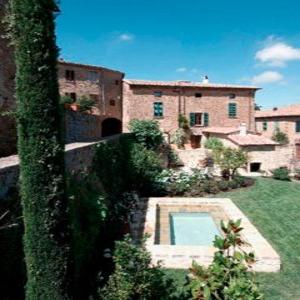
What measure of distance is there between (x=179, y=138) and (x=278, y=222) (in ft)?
61.0

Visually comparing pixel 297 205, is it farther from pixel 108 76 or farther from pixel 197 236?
pixel 108 76

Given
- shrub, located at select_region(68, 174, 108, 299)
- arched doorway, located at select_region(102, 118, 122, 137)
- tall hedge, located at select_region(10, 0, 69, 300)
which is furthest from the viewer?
arched doorway, located at select_region(102, 118, 122, 137)

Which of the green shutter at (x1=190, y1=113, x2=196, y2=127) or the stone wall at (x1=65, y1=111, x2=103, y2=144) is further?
the green shutter at (x1=190, y1=113, x2=196, y2=127)

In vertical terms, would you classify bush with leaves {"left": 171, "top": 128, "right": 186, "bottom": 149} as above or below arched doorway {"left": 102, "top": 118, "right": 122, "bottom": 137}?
below

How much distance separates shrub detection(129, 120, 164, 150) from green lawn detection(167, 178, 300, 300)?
23.5 ft

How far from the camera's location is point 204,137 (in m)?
33.0

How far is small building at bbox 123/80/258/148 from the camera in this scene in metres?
31.9

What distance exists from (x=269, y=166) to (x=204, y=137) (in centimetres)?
879

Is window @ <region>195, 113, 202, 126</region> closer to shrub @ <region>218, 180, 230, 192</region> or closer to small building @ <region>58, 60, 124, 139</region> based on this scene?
small building @ <region>58, 60, 124, 139</region>

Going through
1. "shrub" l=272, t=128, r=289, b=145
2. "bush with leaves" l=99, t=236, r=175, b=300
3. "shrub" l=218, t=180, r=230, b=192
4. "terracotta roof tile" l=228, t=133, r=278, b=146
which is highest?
"shrub" l=272, t=128, r=289, b=145

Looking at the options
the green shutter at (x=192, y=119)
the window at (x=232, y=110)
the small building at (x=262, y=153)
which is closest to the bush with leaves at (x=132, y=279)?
the small building at (x=262, y=153)

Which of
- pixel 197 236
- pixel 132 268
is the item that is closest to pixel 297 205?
pixel 197 236

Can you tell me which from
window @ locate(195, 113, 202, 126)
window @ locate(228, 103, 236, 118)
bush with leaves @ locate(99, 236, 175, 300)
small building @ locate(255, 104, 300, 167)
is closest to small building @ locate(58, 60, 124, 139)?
window @ locate(195, 113, 202, 126)

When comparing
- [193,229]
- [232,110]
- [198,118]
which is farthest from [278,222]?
[232,110]
